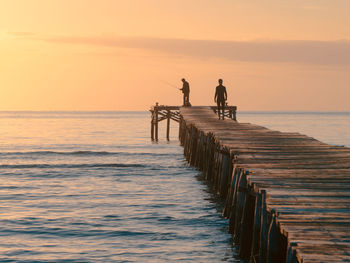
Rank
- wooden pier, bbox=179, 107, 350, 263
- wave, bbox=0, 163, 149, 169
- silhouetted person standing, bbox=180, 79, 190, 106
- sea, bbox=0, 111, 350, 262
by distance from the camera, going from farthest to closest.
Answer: silhouetted person standing, bbox=180, 79, 190, 106
wave, bbox=0, 163, 149, 169
sea, bbox=0, 111, 350, 262
wooden pier, bbox=179, 107, 350, 263

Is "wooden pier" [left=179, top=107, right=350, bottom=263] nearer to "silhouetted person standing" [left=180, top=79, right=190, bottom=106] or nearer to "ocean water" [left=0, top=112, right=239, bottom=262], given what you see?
"ocean water" [left=0, top=112, right=239, bottom=262]

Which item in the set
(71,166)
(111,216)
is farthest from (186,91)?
(111,216)

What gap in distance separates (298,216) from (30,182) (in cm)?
1904

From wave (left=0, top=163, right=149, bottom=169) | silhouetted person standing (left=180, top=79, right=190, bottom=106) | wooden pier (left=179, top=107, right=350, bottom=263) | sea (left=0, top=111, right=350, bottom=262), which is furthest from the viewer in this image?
silhouetted person standing (left=180, top=79, right=190, bottom=106)

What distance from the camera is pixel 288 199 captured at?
354 inches

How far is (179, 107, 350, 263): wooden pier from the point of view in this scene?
696cm

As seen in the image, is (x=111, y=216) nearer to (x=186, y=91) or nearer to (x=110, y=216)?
(x=110, y=216)

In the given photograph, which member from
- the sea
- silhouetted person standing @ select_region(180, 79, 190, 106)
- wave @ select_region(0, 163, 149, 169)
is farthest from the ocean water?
silhouetted person standing @ select_region(180, 79, 190, 106)

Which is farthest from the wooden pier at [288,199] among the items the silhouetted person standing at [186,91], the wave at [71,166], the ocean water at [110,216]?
the silhouetted person standing at [186,91]

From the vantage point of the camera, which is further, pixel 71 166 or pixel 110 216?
pixel 71 166

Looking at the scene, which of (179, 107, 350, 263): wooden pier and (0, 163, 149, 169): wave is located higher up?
(179, 107, 350, 263): wooden pier

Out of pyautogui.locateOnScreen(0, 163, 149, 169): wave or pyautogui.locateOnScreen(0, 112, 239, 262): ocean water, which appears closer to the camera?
pyautogui.locateOnScreen(0, 112, 239, 262): ocean water

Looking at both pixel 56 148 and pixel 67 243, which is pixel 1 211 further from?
pixel 56 148

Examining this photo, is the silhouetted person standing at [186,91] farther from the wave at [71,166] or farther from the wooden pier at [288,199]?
the wooden pier at [288,199]
